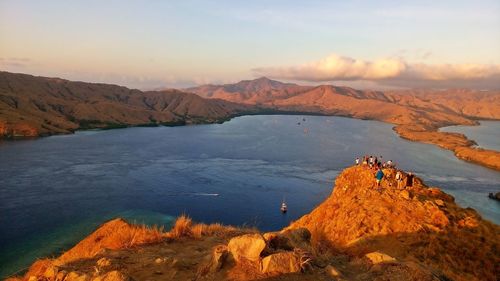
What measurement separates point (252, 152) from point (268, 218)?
5113 centimetres

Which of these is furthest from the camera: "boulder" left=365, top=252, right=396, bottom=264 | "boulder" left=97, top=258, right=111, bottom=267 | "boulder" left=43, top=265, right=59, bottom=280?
"boulder" left=365, top=252, right=396, bottom=264

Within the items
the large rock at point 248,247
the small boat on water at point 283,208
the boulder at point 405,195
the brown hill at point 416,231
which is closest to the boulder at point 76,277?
the large rock at point 248,247

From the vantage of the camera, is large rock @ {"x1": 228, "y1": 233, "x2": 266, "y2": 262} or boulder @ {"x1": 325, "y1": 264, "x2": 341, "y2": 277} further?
→ large rock @ {"x1": 228, "y1": 233, "x2": 266, "y2": 262}

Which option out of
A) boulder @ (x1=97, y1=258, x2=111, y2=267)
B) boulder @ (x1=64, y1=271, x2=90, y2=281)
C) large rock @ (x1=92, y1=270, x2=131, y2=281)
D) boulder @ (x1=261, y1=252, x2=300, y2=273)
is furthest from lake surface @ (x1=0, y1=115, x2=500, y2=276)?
boulder @ (x1=261, y1=252, x2=300, y2=273)

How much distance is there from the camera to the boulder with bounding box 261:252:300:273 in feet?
28.5

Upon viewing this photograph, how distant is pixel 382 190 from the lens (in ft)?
72.1

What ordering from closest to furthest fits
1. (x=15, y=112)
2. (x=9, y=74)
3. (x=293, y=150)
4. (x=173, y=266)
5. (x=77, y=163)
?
(x=173, y=266) → (x=77, y=163) → (x=293, y=150) → (x=15, y=112) → (x=9, y=74)

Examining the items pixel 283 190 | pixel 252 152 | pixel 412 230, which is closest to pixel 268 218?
pixel 283 190

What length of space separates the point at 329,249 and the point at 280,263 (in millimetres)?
6514

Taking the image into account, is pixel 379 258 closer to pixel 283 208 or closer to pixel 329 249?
pixel 329 249

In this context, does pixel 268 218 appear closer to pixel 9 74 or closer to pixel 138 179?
pixel 138 179

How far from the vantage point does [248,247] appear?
30.6 ft

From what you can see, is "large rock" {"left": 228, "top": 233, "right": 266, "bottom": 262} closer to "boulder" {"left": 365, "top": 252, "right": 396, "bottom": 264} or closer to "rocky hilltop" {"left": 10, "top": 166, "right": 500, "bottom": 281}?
"rocky hilltop" {"left": 10, "top": 166, "right": 500, "bottom": 281}

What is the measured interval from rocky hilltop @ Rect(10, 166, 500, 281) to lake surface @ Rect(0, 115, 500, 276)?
101 feet
